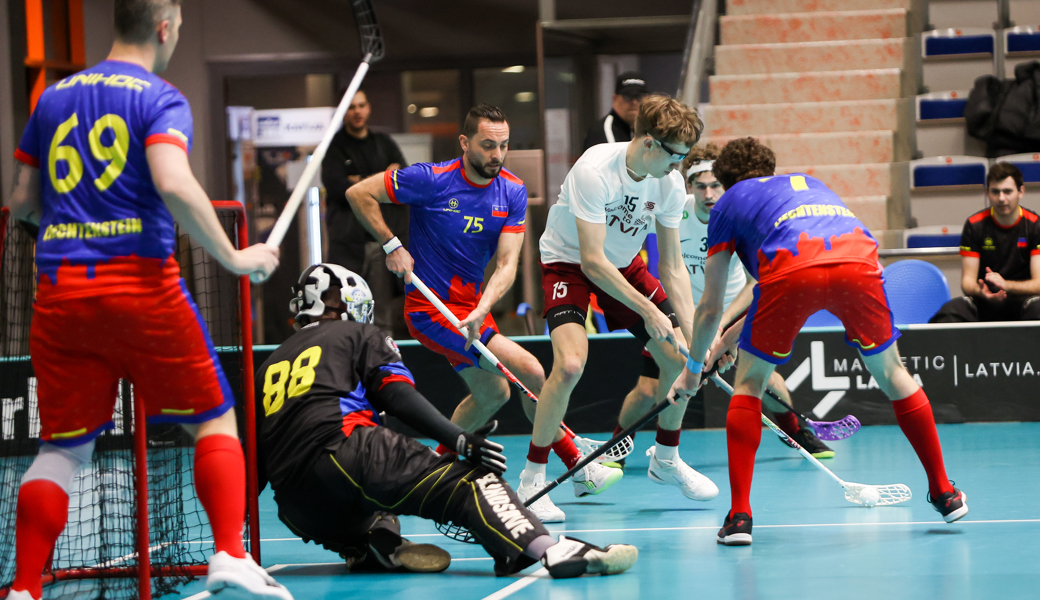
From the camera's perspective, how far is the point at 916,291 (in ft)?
23.9

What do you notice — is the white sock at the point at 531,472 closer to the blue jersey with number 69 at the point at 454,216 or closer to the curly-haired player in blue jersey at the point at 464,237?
the curly-haired player in blue jersey at the point at 464,237

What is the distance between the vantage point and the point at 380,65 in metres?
10.7

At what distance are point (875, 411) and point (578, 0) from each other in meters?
4.97

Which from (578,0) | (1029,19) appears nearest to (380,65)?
(578,0)

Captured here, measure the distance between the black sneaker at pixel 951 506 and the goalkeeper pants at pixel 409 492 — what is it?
144cm

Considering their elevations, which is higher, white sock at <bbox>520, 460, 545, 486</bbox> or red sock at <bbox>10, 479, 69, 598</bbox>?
red sock at <bbox>10, 479, 69, 598</bbox>

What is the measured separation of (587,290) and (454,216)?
2.27ft

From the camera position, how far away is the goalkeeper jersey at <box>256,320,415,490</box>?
3.41 m

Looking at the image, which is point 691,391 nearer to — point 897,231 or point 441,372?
point 441,372

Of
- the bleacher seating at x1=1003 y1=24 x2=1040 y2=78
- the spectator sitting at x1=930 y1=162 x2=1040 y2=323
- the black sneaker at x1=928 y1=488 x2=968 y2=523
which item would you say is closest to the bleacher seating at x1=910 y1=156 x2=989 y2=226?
the bleacher seating at x1=1003 y1=24 x2=1040 y2=78

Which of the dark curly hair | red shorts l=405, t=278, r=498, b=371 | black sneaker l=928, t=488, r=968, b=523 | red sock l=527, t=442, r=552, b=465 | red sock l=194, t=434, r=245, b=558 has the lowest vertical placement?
black sneaker l=928, t=488, r=968, b=523

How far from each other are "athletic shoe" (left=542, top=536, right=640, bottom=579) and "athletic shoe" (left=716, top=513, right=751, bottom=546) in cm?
47

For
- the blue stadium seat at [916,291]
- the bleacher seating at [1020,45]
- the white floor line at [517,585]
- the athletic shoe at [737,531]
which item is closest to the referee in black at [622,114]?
the blue stadium seat at [916,291]

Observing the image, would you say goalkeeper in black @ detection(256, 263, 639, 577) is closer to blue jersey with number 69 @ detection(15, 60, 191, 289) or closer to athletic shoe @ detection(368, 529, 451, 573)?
athletic shoe @ detection(368, 529, 451, 573)
